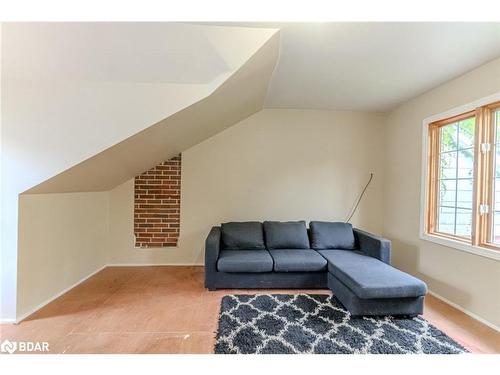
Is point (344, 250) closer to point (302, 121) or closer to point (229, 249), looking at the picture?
point (229, 249)

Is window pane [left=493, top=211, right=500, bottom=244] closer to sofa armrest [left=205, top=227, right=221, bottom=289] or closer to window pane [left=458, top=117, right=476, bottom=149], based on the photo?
window pane [left=458, top=117, right=476, bottom=149]

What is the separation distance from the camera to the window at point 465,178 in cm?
232

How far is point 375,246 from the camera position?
120 inches

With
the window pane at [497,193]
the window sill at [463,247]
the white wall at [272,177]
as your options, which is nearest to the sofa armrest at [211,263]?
the white wall at [272,177]

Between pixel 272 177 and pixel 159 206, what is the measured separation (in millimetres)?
1792

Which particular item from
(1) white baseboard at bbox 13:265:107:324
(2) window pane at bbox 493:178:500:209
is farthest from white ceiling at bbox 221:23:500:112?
(1) white baseboard at bbox 13:265:107:324

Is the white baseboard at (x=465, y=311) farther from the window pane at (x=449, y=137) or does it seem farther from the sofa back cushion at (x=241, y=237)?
the sofa back cushion at (x=241, y=237)

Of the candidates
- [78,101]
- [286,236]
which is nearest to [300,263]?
[286,236]

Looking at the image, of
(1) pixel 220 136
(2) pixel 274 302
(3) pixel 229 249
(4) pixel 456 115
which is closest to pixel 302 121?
(1) pixel 220 136

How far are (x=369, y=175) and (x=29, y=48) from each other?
13.8ft

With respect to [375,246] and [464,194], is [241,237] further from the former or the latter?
[464,194]

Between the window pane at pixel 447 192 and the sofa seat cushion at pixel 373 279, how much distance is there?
1043 millimetres

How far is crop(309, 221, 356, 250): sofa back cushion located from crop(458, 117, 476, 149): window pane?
1.62 meters
